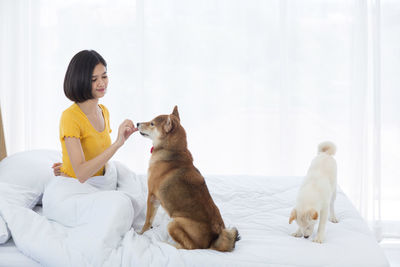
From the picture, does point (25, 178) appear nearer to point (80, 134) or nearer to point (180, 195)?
point (80, 134)

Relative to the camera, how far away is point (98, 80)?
208cm

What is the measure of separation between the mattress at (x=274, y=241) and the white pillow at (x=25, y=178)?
0.33 m

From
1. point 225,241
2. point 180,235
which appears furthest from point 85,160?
point 225,241

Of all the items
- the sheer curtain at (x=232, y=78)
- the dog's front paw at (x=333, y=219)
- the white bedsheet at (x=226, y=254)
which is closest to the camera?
the white bedsheet at (x=226, y=254)

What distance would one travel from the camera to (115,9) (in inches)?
147

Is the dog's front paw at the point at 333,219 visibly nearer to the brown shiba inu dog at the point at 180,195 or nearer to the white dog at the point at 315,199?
the white dog at the point at 315,199

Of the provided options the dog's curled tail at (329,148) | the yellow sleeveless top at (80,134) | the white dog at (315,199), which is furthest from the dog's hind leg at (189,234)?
the dog's curled tail at (329,148)

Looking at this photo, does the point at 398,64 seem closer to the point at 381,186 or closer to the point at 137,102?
the point at 381,186

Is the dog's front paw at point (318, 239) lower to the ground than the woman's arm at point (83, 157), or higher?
lower

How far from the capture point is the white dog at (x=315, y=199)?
1.81 metres

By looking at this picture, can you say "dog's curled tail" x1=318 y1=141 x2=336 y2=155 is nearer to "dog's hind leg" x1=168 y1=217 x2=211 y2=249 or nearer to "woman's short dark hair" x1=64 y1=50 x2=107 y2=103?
"dog's hind leg" x1=168 y1=217 x2=211 y2=249

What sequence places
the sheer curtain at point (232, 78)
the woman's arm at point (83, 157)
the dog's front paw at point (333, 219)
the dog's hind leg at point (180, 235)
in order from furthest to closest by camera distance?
the sheer curtain at point (232, 78) → the dog's front paw at point (333, 219) → the woman's arm at point (83, 157) → the dog's hind leg at point (180, 235)

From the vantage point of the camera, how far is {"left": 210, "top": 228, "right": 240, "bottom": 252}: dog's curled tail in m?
1.72

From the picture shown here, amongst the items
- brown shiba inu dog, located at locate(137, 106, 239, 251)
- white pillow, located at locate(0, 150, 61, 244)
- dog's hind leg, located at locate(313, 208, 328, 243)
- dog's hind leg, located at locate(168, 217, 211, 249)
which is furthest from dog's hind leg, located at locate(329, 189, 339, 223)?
white pillow, located at locate(0, 150, 61, 244)
